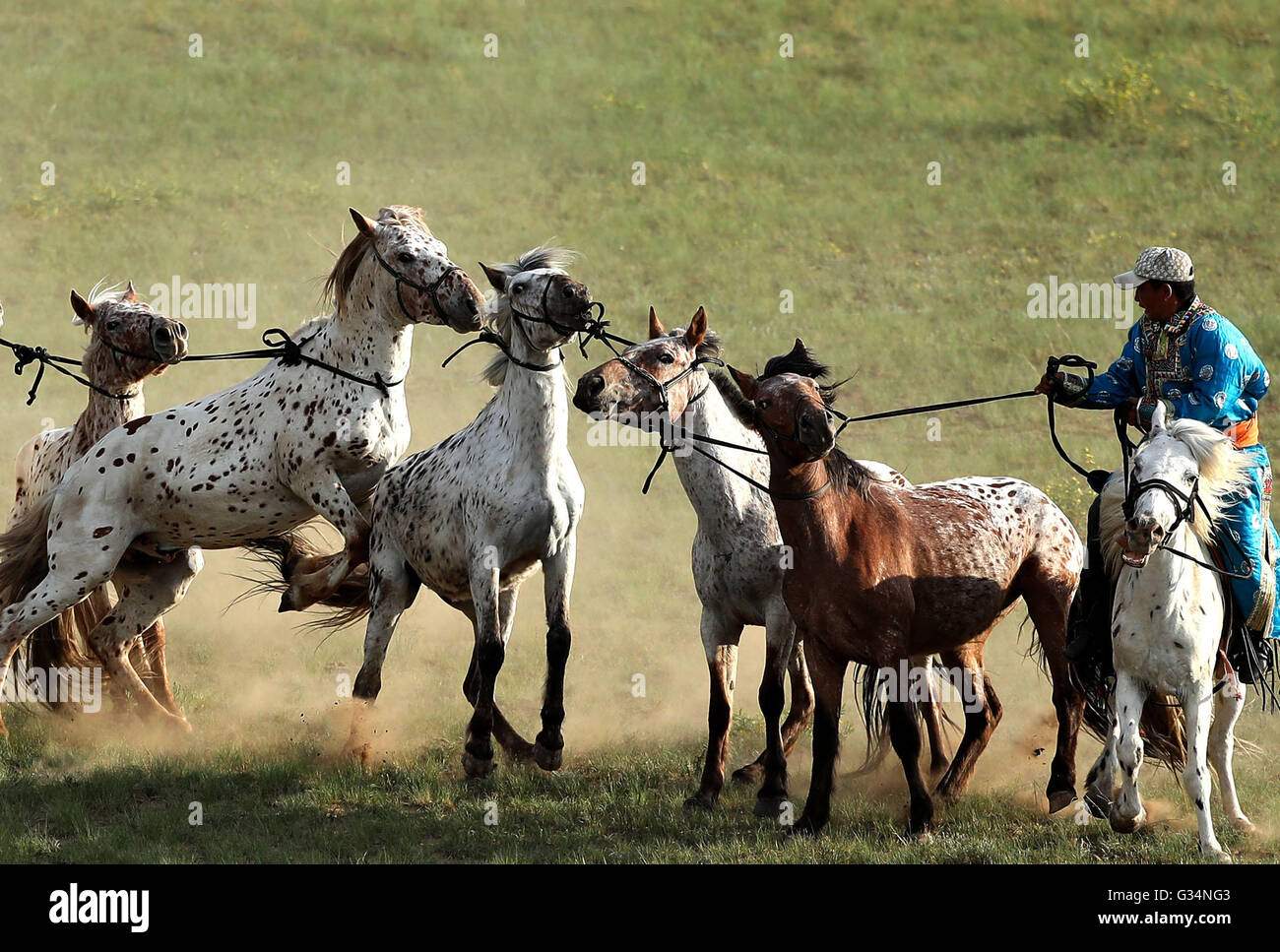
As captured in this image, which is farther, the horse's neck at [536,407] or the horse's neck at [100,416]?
the horse's neck at [100,416]

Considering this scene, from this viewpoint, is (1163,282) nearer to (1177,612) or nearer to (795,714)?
(1177,612)

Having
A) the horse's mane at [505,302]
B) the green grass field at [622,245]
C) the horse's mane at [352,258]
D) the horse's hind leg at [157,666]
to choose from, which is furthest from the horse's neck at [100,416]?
the horse's mane at [505,302]

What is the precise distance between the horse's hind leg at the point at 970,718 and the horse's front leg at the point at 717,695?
3.93 ft

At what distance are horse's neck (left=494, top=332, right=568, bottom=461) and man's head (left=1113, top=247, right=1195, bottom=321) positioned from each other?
2.96 metres

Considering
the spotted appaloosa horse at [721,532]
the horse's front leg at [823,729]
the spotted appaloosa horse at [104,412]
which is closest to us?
the horse's front leg at [823,729]

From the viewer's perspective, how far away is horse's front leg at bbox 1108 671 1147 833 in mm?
6730

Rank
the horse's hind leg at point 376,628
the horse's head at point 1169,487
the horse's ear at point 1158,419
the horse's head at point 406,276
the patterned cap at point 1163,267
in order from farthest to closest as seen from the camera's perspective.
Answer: the horse's hind leg at point 376,628
the horse's head at point 406,276
the patterned cap at point 1163,267
the horse's ear at point 1158,419
the horse's head at point 1169,487

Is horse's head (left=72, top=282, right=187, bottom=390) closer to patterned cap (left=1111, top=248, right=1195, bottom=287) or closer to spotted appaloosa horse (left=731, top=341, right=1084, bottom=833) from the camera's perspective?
spotted appaloosa horse (left=731, top=341, right=1084, bottom=833)

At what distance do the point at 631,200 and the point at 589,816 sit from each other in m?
16.8

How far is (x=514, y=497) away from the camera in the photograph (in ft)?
26.8

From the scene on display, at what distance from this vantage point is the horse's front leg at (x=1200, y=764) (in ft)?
22.0

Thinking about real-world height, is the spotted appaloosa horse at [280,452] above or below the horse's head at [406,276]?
below

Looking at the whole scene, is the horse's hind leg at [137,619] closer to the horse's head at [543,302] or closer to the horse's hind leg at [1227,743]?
the horse's head at [543,302]

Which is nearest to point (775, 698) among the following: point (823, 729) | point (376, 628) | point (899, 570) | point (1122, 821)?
point (823, 729)
